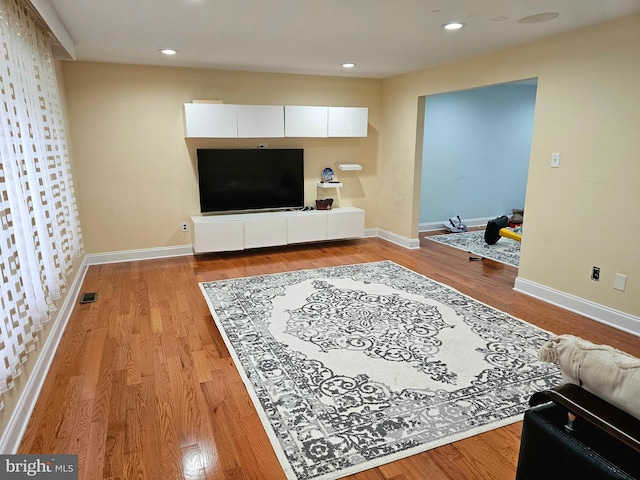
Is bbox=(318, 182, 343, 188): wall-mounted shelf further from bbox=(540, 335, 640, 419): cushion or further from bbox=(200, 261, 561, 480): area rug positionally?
bbox=(540, 335, 640, 419): cushion

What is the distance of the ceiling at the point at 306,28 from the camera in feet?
9.16

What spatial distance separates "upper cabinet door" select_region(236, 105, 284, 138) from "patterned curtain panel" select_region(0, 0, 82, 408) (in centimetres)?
219

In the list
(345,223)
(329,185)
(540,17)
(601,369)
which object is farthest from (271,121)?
(601,369)

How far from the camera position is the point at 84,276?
463 cm

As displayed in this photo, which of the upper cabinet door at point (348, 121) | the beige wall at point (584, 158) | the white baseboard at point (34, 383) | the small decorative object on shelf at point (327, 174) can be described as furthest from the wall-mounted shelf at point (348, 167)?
the white baseboard at point (34, 383)

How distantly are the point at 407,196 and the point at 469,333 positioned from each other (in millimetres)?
2975

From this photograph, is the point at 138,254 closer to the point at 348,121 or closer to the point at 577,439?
the point at 348,121

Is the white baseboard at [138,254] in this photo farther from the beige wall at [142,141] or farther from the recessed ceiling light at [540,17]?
the recessed ceiling light at [540,17]

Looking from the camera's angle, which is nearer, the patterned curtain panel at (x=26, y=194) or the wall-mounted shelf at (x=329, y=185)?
the patterned curtain panel at (x=26, y=194)

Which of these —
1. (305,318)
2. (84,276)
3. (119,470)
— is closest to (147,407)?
(119,470)

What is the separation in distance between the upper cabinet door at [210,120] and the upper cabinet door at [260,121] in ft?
0.31

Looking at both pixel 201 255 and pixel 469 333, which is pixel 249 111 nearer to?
pixel 201 255

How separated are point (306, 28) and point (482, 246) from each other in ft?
13.0

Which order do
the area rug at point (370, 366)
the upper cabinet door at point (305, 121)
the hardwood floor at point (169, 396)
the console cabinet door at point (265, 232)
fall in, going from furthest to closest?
the upper cabinet door at point (305, 121) < the console cabinet door at point (265, 232) < the area rug at point (370, 366) < the hardwood floor at point (169, 396)
